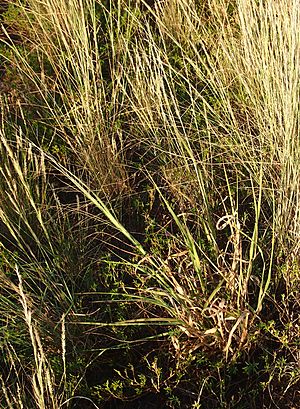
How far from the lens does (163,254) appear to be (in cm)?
201

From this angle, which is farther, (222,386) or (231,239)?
(231,239)

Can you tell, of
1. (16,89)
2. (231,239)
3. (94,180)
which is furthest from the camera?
Result: (16,89)

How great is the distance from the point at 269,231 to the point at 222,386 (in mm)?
561

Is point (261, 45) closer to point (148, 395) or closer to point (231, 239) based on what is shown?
point (231, 239)

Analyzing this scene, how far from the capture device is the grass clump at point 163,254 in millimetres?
1679

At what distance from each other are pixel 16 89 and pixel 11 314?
1.12m

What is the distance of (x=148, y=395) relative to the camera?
1.76 m

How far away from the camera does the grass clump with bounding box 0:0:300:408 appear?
1679 mm

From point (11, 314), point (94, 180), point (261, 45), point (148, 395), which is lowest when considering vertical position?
point (148, 395)

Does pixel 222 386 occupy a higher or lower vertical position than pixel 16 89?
lower

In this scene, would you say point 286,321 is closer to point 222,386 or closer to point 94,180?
point 222,386

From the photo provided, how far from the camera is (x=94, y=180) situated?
2.23m

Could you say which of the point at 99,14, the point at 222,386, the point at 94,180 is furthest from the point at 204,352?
the point at 99,14

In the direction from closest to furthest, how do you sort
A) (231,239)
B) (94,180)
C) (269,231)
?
(231,239) → (269,231) → (94,180)
